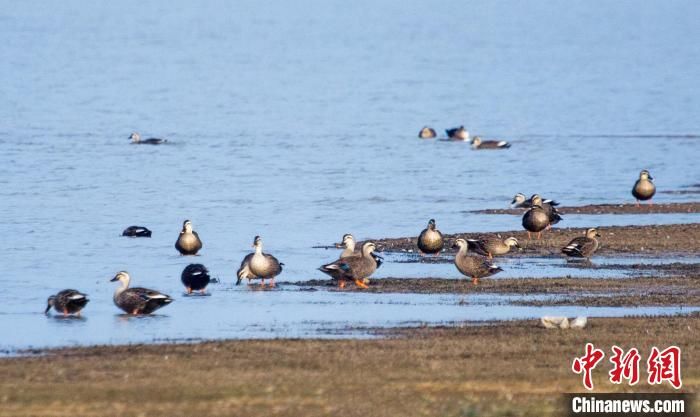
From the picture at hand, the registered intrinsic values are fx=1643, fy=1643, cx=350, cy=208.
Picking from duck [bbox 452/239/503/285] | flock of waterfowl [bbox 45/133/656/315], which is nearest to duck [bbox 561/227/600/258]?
flock of waterfowl [bbox 45/133/656/315]

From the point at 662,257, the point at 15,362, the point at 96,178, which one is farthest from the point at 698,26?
the point at 15,362

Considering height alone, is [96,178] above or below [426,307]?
above

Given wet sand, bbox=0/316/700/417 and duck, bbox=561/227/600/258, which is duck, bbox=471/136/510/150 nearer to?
duck, bbox=561/227/600/258

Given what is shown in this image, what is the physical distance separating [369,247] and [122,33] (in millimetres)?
129535

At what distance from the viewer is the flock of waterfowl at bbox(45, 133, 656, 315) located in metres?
21.7

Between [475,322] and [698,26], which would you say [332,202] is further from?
[698,26]

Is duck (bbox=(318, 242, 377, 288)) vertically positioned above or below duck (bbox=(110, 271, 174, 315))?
above

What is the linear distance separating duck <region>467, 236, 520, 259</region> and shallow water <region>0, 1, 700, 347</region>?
2.75 metres

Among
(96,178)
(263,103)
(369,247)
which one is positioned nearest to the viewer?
(369,247)

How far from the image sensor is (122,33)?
495 ft

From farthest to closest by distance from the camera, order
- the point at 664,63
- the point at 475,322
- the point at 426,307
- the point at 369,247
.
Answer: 1. the point at 664,63
2. the point at 369,247
3. the point at 426,307
4. the point at 475,322

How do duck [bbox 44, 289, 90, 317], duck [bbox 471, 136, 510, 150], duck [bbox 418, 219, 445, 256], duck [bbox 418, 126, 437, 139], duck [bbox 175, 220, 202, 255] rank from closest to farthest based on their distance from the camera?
duck [bbox 44, 289, 90, 317] < duck [bbox 418, 219, 445, 256] < duck [bbox 175, 220, 202, 255] < duck [bbox 471, 136, 510, 150] < duck [bbox 418, 126, 437, 139]

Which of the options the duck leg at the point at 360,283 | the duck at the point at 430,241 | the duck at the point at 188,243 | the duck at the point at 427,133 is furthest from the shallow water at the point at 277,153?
the duck at the point at 430,241

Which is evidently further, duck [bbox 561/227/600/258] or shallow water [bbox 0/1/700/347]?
duck [bbox 561/227/600/258]
